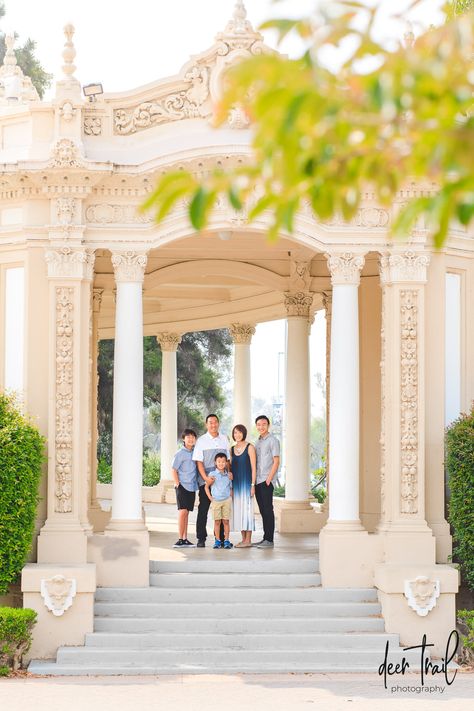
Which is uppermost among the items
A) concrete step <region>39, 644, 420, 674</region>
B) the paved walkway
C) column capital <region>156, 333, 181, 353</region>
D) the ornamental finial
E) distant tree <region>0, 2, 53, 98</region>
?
distant tree <region>0, 2, 53, 98</region>

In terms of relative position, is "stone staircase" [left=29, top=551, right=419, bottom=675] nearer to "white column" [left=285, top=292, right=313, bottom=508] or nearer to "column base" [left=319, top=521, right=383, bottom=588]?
"column base" [left=319, top=521, right=383, bottom=588]

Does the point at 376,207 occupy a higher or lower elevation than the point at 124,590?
higher

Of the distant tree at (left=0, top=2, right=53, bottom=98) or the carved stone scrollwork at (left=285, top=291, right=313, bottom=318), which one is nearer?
the carved stone scrollwork at (left=285, top=291, right=313, bottom=318)

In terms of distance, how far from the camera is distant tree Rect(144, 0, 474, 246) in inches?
167

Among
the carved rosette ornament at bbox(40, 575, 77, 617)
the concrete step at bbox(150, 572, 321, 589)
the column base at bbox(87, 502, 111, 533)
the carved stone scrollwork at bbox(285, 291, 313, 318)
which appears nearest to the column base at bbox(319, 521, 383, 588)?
the concrete step at bbox(150, 572, 321, 589)

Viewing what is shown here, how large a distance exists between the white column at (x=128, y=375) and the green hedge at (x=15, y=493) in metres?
1.35

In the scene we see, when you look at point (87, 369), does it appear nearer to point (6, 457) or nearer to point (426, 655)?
point (6, 457)

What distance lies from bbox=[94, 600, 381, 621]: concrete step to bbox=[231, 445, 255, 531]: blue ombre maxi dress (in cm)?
241

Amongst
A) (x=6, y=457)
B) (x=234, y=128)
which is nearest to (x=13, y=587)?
(x=6, y=457)

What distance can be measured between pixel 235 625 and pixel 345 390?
3251 mm

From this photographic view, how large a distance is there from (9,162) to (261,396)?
12327 cm

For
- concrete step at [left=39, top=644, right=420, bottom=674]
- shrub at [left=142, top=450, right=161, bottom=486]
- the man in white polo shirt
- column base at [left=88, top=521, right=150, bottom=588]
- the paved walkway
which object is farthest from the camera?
shrub at [left=142, top=450, right=161, bottom=486]

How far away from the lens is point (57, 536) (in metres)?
15.3

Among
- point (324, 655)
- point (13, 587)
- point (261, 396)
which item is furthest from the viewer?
point (261, 396)
